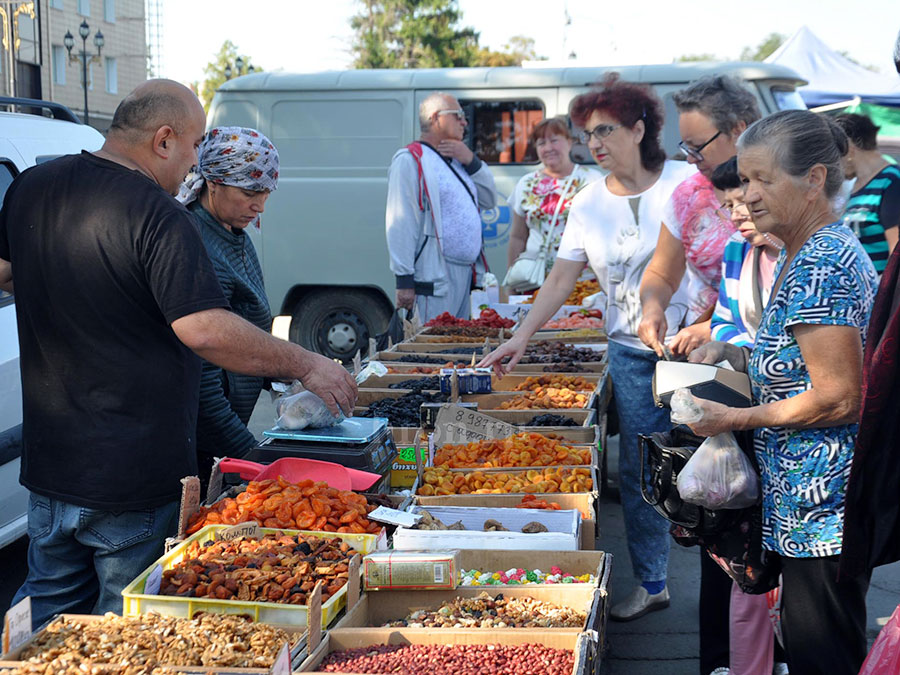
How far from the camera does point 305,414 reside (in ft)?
10.3

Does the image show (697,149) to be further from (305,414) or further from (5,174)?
(5,174)

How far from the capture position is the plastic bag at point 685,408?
2.46 meters

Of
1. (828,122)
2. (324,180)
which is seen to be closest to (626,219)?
(828,122)

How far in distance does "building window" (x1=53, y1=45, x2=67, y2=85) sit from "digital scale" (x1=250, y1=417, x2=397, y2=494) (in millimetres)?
35464

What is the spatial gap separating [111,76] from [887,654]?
4098 cm

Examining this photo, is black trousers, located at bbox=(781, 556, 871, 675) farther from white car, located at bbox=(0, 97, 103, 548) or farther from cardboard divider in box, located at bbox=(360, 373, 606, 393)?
white car, located at bbox=(0, 97, 103, 548)

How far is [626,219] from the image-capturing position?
412 centimetres

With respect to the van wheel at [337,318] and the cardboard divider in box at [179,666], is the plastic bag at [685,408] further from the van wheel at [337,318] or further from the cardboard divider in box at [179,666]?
the van wheel at [337,318]

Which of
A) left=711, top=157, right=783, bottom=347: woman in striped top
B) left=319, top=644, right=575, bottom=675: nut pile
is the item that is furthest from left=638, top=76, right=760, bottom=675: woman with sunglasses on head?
left=319, top=644, right=575, bottom=675: nut pile

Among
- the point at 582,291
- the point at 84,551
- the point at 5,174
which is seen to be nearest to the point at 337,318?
the point at 582,291

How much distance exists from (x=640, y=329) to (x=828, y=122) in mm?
1358

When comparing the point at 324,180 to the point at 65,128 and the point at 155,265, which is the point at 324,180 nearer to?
the point at 65,128

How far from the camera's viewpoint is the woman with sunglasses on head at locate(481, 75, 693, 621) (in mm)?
4082

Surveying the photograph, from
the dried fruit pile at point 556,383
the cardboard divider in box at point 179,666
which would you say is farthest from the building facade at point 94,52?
the cardboard divider in box at point 179,666
